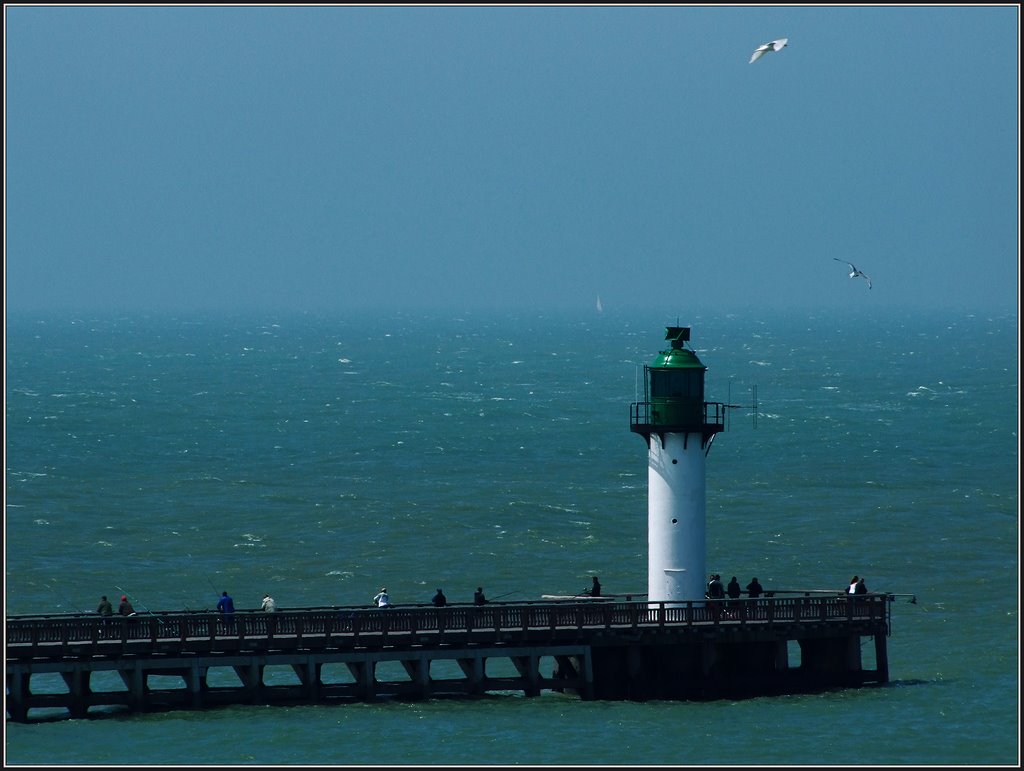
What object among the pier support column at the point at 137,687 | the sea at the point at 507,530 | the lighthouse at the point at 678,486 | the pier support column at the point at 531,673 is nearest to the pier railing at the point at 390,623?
the pier support column at the point at 137,687

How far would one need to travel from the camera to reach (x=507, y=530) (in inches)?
2542

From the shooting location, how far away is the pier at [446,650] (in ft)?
131

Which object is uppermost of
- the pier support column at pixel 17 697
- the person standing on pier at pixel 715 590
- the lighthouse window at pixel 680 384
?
the lighthouse window at pixel 680 384

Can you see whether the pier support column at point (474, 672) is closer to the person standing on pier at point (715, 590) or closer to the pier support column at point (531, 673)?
the pier support column at point (531, 673)

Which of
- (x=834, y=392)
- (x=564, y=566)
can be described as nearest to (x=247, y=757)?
(x=564, y=566)

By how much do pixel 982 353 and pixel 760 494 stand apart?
11611 cm

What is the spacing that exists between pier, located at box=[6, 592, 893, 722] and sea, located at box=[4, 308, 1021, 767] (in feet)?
1.91

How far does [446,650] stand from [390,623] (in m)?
1.18

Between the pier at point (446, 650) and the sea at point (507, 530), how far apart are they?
581 mm

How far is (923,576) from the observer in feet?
185

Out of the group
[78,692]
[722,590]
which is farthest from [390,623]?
[722,590]

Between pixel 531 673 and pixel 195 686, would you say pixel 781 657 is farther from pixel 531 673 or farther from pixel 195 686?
pixel 195 686

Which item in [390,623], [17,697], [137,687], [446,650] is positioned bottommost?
[17,697]

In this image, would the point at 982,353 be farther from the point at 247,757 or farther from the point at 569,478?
the point at 247,757
